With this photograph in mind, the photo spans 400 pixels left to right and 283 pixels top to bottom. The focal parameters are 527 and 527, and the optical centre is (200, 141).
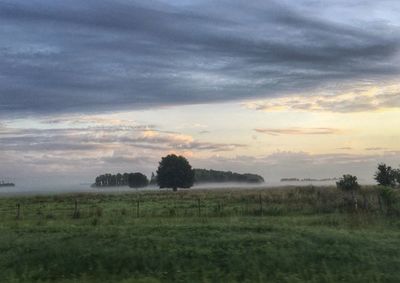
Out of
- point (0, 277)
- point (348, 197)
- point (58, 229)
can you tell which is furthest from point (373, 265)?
point (348, 197)

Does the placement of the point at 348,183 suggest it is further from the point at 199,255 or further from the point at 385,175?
the point at 199,255

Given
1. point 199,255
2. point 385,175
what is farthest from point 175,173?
point 199,255

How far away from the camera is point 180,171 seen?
138875 mm

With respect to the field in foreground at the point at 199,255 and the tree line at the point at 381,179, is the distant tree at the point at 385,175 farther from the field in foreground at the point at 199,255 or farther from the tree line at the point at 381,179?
the field in foreground at the point at 199,255

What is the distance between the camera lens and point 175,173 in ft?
454

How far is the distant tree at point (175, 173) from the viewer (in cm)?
13875

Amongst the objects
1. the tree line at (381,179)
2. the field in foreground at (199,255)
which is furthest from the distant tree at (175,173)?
the field in foreground at (199,255)

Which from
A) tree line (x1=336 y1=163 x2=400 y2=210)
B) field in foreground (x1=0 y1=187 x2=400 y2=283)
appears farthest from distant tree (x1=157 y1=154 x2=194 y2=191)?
field in foreground (x1=0 y1=187 x2=400 y2=283)

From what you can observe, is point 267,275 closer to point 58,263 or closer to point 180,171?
point 58,263

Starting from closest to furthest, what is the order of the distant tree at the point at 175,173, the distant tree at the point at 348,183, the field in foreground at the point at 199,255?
the field in foreground at the point at 199,255 < the distant tree at the point at 348,183 < the distant tree at the point at 175,173

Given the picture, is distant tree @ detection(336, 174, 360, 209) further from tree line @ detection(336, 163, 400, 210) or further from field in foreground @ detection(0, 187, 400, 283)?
field in foreground @ detection(0, 187, 400, 283)

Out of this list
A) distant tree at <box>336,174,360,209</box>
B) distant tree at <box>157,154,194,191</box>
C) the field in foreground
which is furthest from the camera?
distant tree at <box>157,154,194,191</box>

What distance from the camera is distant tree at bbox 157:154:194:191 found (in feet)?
Result: 455

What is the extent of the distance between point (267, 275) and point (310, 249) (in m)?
3.47
